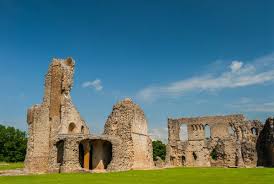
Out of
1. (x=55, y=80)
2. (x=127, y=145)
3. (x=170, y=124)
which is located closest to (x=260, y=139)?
(x=170, y=124)

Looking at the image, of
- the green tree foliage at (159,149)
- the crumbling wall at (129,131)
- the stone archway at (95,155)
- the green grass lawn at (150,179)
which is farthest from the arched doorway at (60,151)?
the green tree foliage at (159,149)

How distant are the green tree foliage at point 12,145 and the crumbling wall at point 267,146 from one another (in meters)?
43.6

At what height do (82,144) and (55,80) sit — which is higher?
(55,80)

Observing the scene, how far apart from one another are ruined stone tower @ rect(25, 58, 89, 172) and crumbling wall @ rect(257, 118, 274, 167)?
18630 mm

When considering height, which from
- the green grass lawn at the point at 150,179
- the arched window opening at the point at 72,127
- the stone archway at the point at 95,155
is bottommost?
the green grass lawn at the point at 150,179

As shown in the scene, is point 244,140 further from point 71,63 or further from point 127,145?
point 71,63

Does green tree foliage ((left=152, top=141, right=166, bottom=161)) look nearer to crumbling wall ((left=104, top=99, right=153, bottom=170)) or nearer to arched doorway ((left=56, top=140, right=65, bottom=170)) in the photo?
crumbling wall ((left=104, top=99, right=153, bottom=170))

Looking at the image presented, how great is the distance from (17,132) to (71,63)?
43228 millimetres

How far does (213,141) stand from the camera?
49.0m

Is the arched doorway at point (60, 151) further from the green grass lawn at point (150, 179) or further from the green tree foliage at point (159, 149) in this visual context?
the green tree foliage at point (159, 149)

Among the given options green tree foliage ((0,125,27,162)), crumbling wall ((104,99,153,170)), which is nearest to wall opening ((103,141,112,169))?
crumbling wall ((104,99,153,170))

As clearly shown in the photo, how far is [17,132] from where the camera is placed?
71250mm

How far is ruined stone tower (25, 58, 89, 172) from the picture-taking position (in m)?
30.5

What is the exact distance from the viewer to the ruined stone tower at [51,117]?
100 feet
